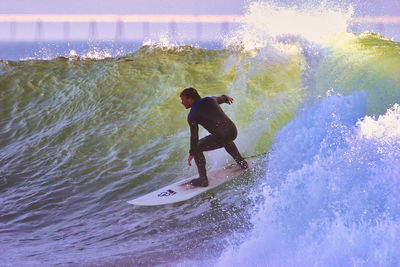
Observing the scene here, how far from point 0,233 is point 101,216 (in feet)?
3.58

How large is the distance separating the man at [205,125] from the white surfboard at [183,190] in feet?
0.39

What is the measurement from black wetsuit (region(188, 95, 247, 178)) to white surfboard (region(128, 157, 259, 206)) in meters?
0.20

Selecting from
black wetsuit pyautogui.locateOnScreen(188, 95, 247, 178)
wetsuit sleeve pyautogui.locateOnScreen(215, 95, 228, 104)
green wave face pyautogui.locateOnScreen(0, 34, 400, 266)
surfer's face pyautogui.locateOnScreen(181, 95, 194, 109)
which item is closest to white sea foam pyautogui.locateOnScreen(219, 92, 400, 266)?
green wave face pyautogui.locateOnScreen(0, 34, 400, 266)

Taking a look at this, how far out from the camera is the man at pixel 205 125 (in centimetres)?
527

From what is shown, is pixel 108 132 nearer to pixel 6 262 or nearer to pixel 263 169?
pixel 263 169

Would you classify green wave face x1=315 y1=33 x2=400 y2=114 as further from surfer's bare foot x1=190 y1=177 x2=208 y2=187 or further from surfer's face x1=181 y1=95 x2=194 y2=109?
surfer's face x1=181 y1=95 x2=194 y2=109

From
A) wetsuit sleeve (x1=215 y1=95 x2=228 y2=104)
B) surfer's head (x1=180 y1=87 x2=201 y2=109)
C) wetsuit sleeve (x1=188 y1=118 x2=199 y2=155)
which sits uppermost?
surfer's head (x1=180 y1=87 x2=201 y2=109)

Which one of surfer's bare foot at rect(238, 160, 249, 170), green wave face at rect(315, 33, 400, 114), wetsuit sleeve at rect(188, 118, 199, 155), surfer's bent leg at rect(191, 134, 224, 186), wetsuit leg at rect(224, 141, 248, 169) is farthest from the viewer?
green wave face at rect(315, 33, 400, 114)

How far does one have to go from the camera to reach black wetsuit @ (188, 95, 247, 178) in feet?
17.3

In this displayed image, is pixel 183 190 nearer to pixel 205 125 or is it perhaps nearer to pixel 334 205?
pixel 205 125

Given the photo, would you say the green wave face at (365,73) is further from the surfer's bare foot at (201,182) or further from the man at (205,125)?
the surfer's bare foot at (201,182)

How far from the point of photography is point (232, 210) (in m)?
5.10

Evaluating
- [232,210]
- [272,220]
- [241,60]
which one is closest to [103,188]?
[232,210]

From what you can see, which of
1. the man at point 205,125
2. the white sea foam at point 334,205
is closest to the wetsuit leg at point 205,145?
the man at point 205,125
